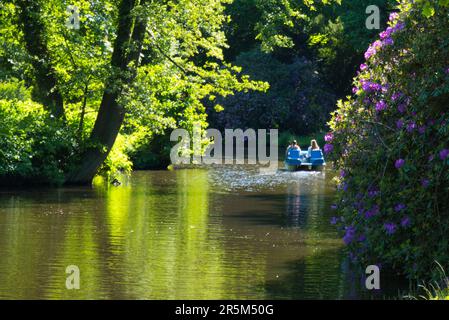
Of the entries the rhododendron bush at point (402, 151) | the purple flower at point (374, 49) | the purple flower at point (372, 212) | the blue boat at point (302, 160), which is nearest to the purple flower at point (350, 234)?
the rhododendron bush at point (402, 151)

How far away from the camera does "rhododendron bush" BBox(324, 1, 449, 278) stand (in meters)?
13.5

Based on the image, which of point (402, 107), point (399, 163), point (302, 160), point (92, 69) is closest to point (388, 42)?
point (402, 107)

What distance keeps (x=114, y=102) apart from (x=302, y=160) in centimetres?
1082

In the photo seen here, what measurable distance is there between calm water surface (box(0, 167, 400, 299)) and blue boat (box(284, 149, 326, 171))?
852 cm

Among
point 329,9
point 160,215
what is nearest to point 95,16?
point 160,215

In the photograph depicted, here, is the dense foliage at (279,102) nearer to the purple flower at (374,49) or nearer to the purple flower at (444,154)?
the purple flower at (374,49)

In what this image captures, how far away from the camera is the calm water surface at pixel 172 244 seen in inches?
539

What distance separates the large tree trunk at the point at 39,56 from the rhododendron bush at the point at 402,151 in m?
14.4

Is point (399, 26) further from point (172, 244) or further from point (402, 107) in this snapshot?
point (172, 244)

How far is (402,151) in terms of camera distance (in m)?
14.2

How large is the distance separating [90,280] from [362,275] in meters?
3.97

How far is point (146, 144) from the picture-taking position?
37938 mm

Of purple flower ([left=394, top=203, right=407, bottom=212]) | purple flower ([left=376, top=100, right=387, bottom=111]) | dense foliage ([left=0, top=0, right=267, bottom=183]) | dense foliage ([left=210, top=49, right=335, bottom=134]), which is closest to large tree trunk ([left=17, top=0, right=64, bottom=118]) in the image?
dense foliage ([left=0, top=0, right=267, bottom=183])

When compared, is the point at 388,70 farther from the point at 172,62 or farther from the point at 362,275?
the point at 172,62
